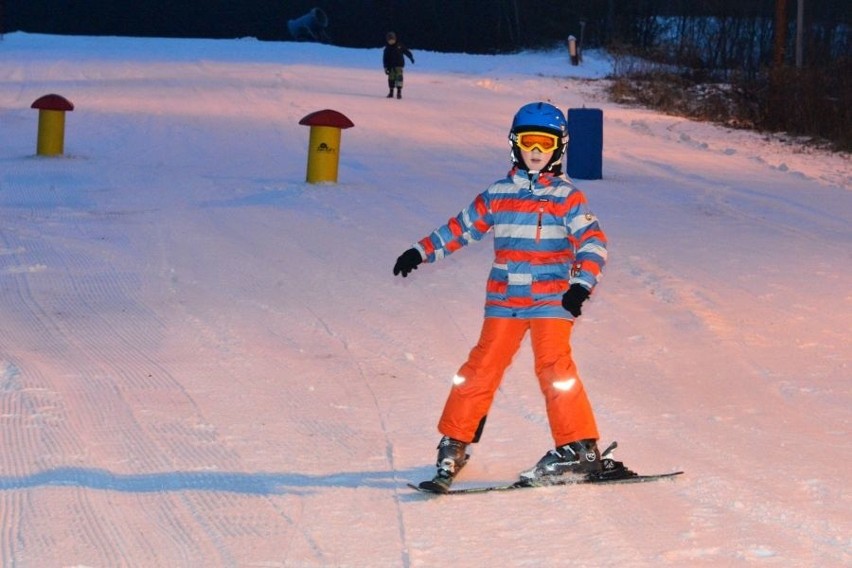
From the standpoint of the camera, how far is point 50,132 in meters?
17.2

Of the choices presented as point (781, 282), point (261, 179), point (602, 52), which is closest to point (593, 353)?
point (781, 282)

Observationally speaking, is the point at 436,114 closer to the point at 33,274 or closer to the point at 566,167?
the point at 566,167

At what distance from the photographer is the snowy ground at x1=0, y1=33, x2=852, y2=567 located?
16.0 ft

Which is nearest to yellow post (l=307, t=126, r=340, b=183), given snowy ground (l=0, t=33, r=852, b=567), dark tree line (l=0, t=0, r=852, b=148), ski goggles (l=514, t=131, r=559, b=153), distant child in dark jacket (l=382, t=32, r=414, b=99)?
snowy ground (l=0, t=33, r=852, b=567)

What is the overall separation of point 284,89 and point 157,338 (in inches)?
864

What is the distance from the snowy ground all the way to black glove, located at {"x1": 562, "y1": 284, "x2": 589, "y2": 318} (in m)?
0.74

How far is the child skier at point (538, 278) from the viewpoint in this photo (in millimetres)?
5379

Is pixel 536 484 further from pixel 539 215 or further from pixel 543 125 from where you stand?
pixel 543 125

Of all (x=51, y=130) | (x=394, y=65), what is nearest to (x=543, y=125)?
(x=51, y=130)

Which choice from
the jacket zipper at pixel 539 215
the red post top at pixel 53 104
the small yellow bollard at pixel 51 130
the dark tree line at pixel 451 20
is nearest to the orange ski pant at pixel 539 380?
the jacket zipper at pixel 539 215

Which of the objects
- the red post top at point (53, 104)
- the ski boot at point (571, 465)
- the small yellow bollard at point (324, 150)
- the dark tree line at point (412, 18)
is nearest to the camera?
the ski boot at point (571, 465)

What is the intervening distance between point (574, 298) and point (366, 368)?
261cm

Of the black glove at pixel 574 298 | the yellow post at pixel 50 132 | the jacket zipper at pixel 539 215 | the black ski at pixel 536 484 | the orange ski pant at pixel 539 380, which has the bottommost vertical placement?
the black ski at pixel 536 484

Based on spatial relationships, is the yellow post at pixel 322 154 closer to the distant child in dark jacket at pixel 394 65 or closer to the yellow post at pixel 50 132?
the yellow post at pixel 50 132
